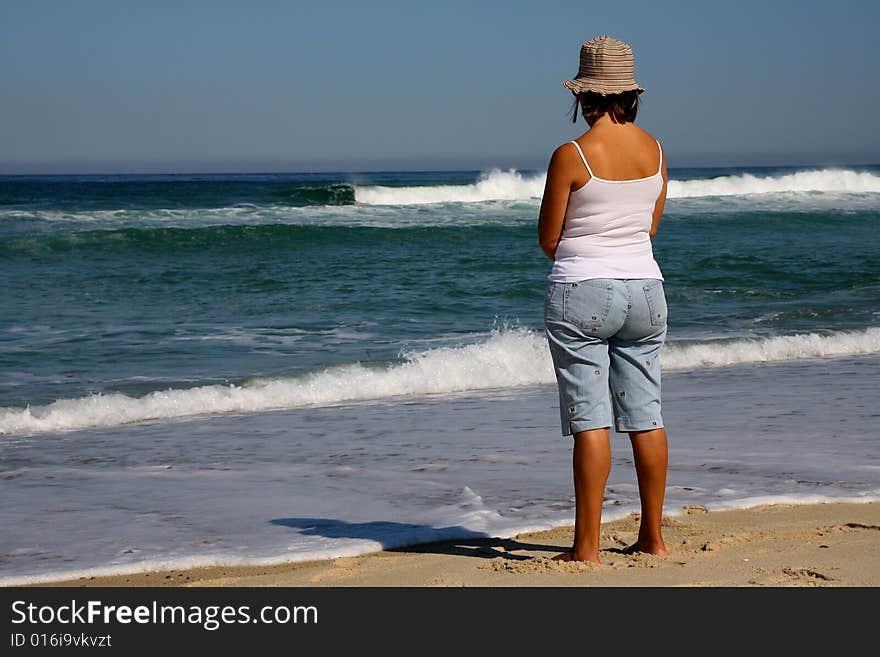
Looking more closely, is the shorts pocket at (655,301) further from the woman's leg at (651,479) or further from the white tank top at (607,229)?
the woman's leg at (651,479)

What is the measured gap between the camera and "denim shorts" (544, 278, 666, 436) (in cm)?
308

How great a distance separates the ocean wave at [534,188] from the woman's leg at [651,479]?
1236 inches

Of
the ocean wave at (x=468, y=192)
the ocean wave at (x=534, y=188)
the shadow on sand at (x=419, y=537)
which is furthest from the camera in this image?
the ocean wave at (x=534, y=188)

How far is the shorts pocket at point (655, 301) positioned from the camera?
312 cm

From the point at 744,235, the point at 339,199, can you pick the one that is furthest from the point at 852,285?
the point at 339,199

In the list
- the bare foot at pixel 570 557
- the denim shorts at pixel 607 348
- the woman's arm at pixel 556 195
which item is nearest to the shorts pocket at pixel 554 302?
the denim shorts at pixel 607 348

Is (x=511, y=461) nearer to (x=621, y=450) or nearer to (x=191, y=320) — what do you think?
(x=621, y=450)

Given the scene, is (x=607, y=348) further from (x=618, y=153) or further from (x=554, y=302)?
(x=618, y=153)

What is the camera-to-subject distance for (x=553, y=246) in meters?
3.10

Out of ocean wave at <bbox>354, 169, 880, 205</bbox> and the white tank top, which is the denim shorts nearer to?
the white tank top

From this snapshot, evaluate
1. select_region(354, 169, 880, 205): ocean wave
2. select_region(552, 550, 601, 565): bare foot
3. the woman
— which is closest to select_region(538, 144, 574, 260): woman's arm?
the woman

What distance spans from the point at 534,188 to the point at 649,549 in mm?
37008

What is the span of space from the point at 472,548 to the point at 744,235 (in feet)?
60.2

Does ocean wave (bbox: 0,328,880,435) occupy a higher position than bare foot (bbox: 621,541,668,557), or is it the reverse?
bare foot (bbox: 621,541,668,557)
